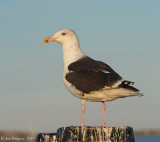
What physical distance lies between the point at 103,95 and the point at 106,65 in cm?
120

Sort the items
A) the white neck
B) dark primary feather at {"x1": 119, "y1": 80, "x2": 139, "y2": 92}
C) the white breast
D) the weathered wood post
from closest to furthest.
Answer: the weathered wood post, dark primary feather at {"x1": 119, "y1": 80, "x2": 139, "y2": 92}, the white breast, the white neck

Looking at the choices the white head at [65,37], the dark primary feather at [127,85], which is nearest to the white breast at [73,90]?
the dark primary feather at [127,85]

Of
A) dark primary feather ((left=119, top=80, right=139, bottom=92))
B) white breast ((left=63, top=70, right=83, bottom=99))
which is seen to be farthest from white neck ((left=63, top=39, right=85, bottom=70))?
dark primary feather ((left=119, top=80, right=139, bottom=92))

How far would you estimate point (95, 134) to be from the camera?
7773 millimetres

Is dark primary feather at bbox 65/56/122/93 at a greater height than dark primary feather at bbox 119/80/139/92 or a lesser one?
greater

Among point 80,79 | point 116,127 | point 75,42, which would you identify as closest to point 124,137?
point 116,127

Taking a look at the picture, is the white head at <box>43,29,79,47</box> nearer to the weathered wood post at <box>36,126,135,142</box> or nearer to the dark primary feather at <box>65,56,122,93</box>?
the dark primary feather at <box>65,56,122,93</box>

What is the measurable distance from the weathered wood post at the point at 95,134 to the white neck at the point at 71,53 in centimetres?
439

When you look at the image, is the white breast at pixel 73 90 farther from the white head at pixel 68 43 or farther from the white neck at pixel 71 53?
the white head at pixel 68 43

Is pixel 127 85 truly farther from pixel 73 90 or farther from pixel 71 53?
pixel 71 53

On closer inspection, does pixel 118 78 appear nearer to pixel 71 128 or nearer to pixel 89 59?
pixel 89 59

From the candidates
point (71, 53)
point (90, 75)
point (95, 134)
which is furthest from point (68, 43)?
point (95, 134)

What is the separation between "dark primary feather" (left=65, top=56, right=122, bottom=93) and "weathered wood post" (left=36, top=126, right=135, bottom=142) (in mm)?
2898

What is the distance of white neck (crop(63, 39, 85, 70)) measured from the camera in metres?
12.3
